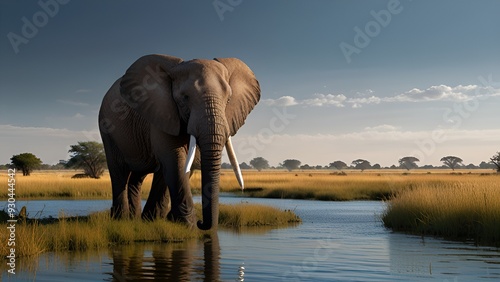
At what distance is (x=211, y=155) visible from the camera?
12.5 metres

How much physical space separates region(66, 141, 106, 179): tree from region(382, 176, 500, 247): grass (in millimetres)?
62987

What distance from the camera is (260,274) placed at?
9.80 metres

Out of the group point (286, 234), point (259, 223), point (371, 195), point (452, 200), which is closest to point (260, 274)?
point (286, 234)

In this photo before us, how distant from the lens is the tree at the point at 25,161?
77.9 m

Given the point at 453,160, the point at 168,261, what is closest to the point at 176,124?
the point at 168,261

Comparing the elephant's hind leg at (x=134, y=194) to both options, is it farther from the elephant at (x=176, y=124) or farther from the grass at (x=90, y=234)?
the grass at (x=90, y=234)

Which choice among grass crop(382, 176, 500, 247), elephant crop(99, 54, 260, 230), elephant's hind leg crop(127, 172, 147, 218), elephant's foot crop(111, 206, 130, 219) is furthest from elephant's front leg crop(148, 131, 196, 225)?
grass crop(382, 176, 500, 247)

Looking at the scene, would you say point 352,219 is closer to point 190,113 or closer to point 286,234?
point 286,234

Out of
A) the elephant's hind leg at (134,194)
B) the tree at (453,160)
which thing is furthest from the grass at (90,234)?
the tree at (453,160)

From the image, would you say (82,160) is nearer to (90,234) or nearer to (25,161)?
(25,161)

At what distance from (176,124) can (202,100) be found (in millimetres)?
1139

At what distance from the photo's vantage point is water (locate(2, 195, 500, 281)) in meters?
9.62

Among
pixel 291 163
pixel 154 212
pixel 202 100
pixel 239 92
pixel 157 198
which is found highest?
pixel 291 163

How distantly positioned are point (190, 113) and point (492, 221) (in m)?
7.91
